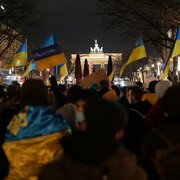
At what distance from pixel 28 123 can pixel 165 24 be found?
2603 cm

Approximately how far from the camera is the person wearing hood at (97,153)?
2793 millimetres

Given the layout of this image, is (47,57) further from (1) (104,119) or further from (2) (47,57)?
(1) (104,119)

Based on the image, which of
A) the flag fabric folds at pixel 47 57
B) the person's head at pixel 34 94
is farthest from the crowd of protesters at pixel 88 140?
the flag fabric folds at pixel 47 57

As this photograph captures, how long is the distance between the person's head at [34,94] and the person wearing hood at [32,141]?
348 mm

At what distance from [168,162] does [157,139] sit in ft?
0.73

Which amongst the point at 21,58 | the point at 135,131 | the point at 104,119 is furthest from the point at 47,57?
the point at 104,119

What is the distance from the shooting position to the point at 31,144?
3.84 m

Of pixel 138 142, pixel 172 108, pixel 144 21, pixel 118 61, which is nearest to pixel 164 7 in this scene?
pixel 144 21

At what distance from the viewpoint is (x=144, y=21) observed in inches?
1136

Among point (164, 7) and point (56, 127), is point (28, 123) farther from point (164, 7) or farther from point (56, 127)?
point (164, 7)

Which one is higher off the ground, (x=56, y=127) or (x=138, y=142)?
(x=56, y=127)

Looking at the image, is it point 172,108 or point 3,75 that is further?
point 3,75

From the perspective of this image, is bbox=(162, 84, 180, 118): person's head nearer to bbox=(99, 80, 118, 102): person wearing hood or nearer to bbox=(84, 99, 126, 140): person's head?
bbox=(84, 99, 126, 140): person's head

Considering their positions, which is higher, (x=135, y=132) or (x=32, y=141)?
(x=32, y=141)
